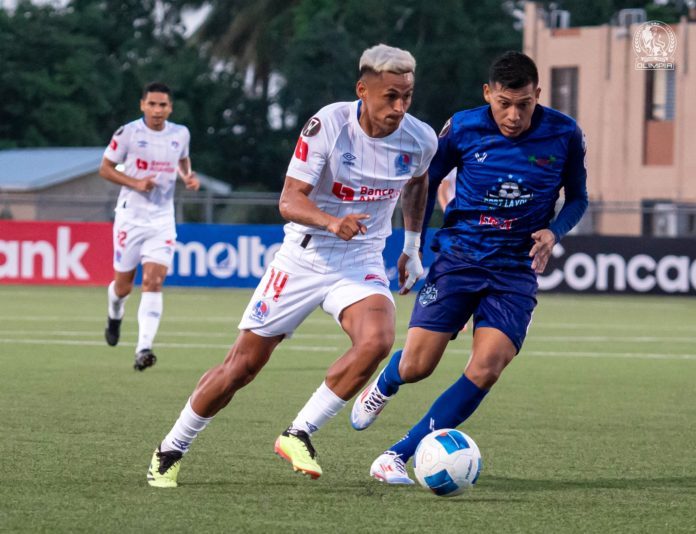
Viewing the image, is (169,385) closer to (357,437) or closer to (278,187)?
(357,437)

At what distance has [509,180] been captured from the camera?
7.48 m

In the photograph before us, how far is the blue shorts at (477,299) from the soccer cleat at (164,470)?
143 cm

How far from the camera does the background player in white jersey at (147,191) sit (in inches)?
539

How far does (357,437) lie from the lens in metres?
8.93

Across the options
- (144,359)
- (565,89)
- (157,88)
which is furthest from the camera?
(565,89)

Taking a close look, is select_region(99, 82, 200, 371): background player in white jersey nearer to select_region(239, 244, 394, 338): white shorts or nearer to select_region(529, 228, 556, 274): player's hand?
select_region(239, 244, 394, 338): white shorts

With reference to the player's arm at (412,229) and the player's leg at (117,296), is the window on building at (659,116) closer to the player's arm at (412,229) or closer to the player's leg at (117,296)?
the player's leg at (117,296)

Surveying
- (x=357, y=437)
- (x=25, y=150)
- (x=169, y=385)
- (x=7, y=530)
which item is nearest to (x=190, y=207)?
(x=25, y=150)

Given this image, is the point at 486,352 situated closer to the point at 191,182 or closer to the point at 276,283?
the point at 276,283

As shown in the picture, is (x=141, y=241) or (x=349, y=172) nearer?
(x=349, y=172)

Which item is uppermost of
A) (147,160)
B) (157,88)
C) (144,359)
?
(157,88)

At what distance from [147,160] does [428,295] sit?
679cm

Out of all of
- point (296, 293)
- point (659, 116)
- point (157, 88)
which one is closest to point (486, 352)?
point (296, 293)

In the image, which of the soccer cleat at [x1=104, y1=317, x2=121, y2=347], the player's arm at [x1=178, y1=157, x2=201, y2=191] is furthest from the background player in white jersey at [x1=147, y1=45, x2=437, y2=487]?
the soccer cleat at [x1=104, y1=317, x2=121, y2=347]
